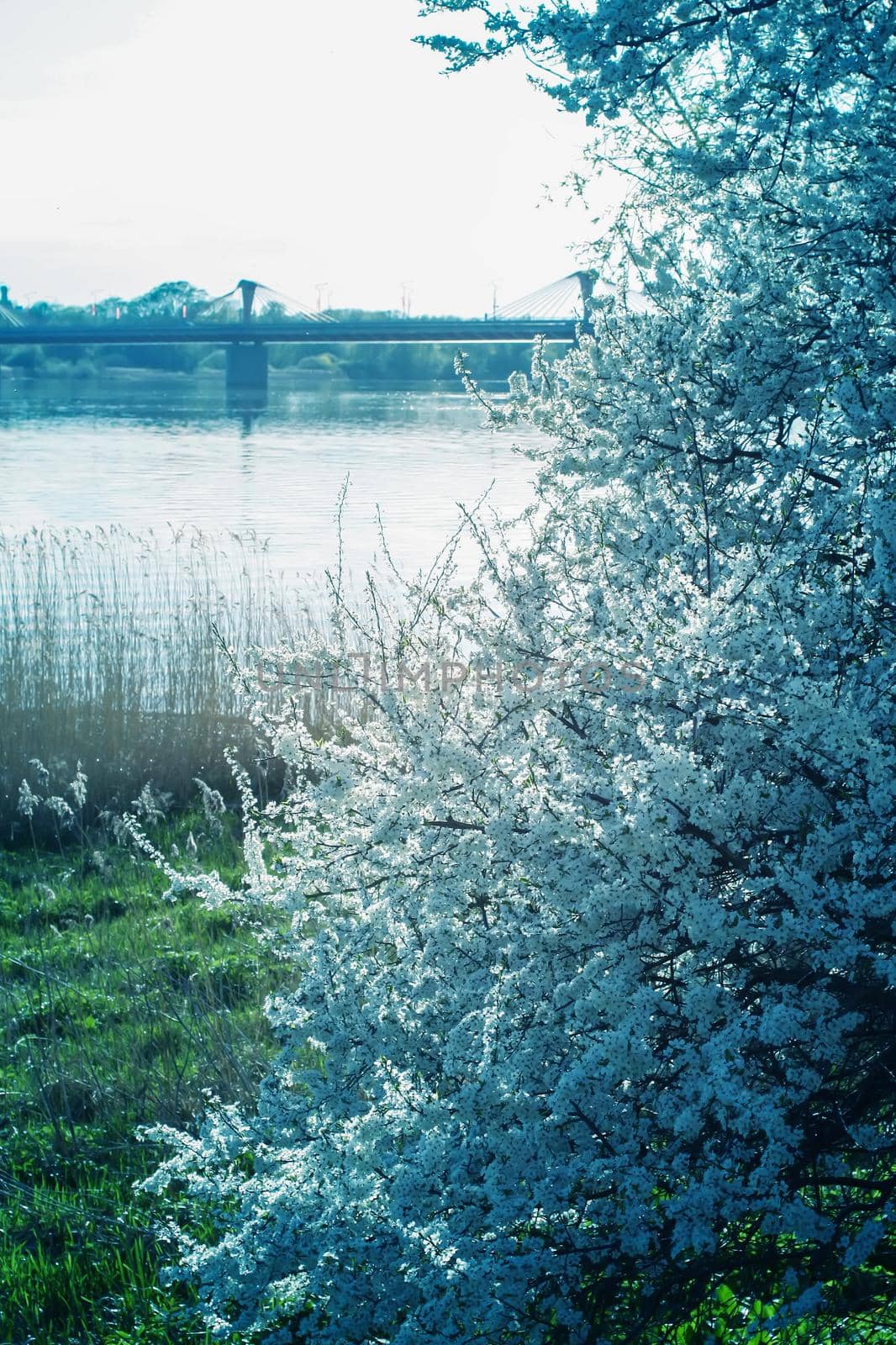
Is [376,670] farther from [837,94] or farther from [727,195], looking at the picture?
[837,94]

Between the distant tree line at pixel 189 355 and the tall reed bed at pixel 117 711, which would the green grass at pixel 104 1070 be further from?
the distant tree line at pixel 189 355

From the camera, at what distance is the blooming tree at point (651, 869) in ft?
6.81

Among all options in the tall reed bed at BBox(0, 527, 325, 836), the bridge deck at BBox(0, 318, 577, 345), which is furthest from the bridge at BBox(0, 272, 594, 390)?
the tall reed bed at BBox(0, 527, 325, 836)

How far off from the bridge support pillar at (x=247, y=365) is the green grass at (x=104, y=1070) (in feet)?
143

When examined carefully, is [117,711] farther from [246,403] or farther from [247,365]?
[246,403]

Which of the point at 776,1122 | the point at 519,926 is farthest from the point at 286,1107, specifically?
the point at 776,1122

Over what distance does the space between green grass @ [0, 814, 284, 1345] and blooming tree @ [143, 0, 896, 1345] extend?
60 centimetres

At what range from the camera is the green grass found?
327 centimetres

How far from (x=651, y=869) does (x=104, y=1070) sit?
2.86 m

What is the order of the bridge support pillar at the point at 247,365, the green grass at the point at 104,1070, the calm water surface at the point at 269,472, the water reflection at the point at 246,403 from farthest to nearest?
the water reflection at the point at 246,403
the bridge support pillar at the point at 247,365
the calm water surface at the point at 269,472
the green grass at the point at 104,1070

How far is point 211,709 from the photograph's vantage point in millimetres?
8359

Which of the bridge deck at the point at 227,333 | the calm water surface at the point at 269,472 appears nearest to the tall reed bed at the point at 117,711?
the calm water surface at the point at 269,472

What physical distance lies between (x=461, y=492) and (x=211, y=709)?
16131 mm

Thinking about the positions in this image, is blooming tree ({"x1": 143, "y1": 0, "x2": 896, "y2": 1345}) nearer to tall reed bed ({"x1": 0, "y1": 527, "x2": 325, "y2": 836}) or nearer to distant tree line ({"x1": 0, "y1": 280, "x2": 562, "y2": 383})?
tall reed bed ({"x1": 0, "y1": 527, "x2": 325, "y2": 836})
